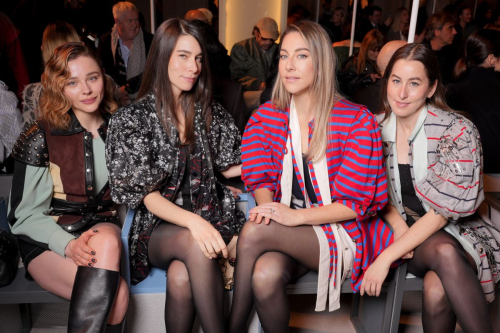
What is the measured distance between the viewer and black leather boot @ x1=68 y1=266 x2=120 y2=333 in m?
1.62

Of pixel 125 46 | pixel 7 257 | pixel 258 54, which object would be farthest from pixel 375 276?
pixel 258 54

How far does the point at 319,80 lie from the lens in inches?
72.4

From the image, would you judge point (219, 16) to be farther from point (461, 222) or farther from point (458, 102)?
point (461, 222)

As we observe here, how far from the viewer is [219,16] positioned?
584 cm

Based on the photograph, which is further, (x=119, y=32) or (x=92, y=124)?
(x=119, y=32)

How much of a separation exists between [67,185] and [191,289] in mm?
665

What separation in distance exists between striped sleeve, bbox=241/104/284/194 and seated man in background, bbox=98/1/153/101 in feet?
6.04

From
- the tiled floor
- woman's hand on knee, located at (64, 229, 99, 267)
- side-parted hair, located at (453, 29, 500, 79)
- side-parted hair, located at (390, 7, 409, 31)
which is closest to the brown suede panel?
woman's hand on knee, located at (64, 229, 99, 267)

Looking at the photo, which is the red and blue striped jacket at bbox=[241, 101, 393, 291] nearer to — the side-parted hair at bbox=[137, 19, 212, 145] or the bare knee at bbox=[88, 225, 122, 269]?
the side-parted hair at bbox=[137, 19, 212, 145]

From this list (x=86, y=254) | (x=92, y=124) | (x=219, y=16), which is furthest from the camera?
(x=219, y=16)

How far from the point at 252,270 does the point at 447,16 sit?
336 centimetres

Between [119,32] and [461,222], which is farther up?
[119,32]

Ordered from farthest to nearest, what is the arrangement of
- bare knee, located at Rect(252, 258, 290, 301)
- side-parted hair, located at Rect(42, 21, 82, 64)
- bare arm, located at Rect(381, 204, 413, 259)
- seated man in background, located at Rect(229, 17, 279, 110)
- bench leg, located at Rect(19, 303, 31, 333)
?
seated man in background, located at Rect(229, 17, 279, 110)
side-parted hair, located at Rect(42, 21, 82, 64)
bench leg, located at Rect(19, 303, 31, 333)
bare arm, located at Rect(381, 204, 413, 259)
bare knee, located at Rect(252, 258, 290, 301)

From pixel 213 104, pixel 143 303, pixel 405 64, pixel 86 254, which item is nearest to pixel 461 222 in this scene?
pixel 405 64
